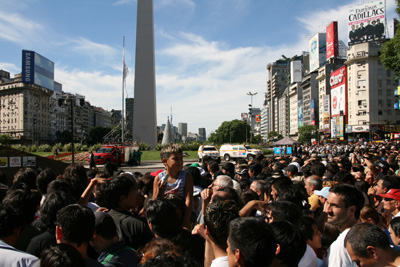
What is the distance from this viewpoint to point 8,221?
2646 millimetres

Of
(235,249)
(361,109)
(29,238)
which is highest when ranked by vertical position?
(361,109)

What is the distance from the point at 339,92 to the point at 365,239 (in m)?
90.6

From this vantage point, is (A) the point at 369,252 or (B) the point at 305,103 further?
(B) the point at 305,103

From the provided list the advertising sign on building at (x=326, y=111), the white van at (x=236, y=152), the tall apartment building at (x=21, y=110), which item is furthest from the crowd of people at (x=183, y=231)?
the tall apartment building at (x=21, y=110)

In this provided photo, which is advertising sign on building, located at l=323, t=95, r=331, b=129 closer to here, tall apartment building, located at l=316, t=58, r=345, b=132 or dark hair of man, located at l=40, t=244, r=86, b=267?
tall apartment building, located at l=316, t=58, r=345, b=132

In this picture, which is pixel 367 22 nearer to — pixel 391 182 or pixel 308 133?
pixel 308 133

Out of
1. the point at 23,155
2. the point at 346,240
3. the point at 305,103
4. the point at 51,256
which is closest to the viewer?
the point at 51,256

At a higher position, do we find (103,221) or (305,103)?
(305,103)

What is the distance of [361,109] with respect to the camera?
77.9m

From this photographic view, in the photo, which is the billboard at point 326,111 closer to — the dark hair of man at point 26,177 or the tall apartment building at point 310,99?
the tall apartment building at point 310,99

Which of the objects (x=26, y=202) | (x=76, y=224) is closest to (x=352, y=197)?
(x=76, y=224)

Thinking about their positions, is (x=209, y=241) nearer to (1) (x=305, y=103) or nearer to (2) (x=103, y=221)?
(2) (x=103, y=221)

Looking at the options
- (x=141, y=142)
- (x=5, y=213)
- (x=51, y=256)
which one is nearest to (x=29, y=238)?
(x=5, y=213)

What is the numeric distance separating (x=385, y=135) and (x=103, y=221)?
83844 mm
